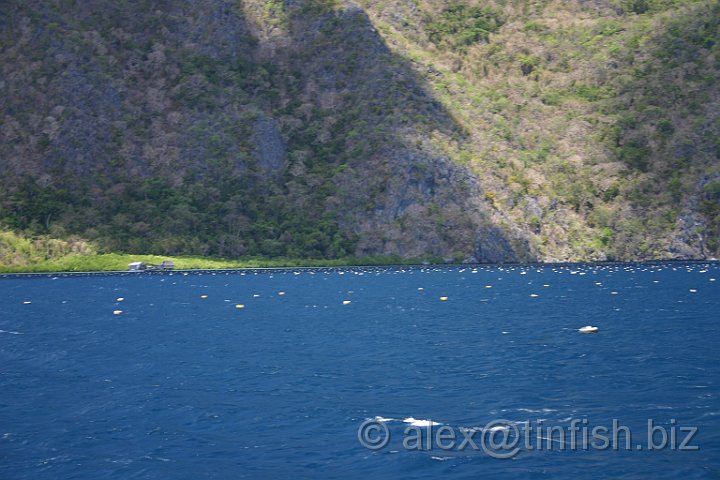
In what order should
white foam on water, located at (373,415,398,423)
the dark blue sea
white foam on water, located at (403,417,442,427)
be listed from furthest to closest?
white foam on water, located at (373,415,398,423) → white foam on water, located at (403,417,442,427) → the dark blue sea

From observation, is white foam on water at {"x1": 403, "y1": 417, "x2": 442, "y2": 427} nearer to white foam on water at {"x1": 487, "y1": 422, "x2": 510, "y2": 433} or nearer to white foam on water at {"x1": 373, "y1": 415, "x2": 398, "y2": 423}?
white foam on water at {"x1": 373, "y1": 415, "x2": 398, "y2": 423}

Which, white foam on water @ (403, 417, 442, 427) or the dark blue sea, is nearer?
the dark blue sea

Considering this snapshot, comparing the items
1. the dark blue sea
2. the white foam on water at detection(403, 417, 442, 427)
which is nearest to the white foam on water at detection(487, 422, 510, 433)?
the dark blue sea

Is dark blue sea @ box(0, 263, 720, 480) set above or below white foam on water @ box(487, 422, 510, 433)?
below

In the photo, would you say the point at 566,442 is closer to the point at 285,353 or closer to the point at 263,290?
the point at 285,353

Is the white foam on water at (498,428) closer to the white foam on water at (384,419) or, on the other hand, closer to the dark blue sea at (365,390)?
the dark blue sea at (365,390)

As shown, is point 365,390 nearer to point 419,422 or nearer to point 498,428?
point 419,422

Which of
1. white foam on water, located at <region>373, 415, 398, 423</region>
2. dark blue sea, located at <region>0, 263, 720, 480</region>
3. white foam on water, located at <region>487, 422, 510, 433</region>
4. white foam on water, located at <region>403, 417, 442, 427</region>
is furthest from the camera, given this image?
white foam on water, located at <region>373, 415, 398, 423</region>

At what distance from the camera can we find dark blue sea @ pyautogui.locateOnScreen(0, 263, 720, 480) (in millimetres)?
33750

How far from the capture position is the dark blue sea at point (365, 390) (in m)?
33.8

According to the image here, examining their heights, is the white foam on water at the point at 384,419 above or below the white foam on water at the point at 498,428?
below

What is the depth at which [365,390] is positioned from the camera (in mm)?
47969

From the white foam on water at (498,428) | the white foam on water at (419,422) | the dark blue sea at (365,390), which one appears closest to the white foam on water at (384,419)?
the dark blue sea at (365,390)

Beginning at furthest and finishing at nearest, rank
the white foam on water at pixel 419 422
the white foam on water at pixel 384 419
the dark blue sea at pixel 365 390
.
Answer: the white foam on water at pixel 384 419 → the white foam on water at pixel 419 422 → the dark blue sea at pixel 365 390
